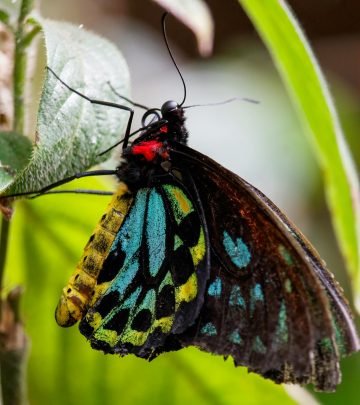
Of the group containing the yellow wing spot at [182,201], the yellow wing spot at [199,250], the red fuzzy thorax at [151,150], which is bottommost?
the yellow wing spot at [199,250]

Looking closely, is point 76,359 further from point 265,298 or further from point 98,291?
point 265,298

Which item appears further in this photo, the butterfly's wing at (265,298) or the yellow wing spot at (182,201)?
the yellow wing spot at (182,201)

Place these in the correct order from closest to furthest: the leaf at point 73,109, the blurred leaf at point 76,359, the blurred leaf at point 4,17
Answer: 1. the leaf at point 73,109
2. the blurred leaf at point 4,17
3. the blurred leaf at point 76,359

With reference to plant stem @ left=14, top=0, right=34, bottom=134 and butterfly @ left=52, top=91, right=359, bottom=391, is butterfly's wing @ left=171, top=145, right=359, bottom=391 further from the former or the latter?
plant stem @ left=14, top=0, right=34, bottom=134

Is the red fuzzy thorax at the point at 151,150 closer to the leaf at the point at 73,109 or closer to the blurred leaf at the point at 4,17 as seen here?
the leaf at the point at 73,109

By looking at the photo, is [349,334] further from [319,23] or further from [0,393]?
[319,23]

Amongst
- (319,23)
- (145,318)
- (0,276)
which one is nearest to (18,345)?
(0,276)

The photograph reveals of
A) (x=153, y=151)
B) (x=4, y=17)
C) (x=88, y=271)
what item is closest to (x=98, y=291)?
(x=88, y=271)

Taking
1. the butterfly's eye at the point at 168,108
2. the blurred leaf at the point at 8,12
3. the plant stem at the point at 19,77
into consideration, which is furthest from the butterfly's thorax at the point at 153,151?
the blurred leaf at the point at 8,12
